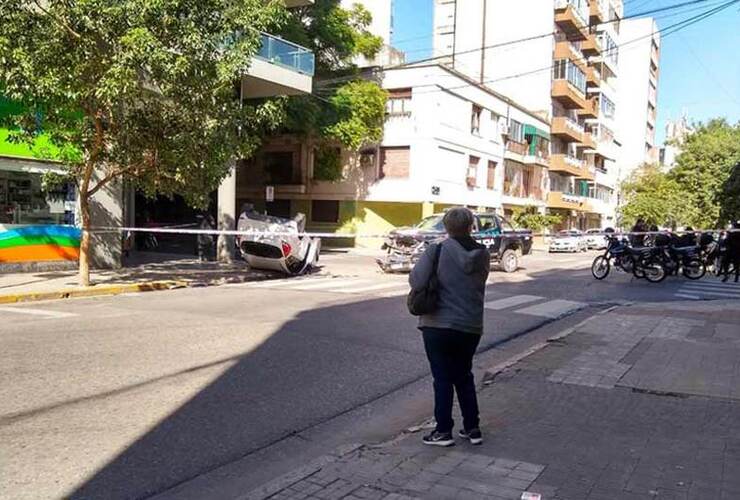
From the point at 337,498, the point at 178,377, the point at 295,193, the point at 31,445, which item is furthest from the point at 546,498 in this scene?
the point at 295,193

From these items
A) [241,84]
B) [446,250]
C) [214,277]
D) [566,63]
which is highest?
[566,63]

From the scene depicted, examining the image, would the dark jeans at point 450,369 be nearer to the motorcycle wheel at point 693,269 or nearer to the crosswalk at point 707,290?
the crosswalk at point 707,290

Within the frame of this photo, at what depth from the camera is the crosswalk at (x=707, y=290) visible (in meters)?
15.3

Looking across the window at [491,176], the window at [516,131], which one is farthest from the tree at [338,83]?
the window at [516,131]

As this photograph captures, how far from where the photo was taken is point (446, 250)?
4.62 meters

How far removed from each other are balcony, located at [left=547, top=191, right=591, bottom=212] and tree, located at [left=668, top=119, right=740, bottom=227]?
7841mm

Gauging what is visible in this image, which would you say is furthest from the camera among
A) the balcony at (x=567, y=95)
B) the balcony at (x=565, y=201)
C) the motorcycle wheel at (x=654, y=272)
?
the balcony at (x=565, y=201)

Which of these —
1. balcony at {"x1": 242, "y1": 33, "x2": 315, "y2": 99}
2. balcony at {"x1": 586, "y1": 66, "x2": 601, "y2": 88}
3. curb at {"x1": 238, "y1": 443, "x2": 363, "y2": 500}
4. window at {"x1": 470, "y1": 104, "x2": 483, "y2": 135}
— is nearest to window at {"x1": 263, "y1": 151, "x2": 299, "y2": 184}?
window at {"x1": 470, "y1": 104, "x2": 483, "y2": 135}

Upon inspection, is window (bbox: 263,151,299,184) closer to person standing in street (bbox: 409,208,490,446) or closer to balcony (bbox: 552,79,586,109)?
balcony (bbox: 552,79,586,109)

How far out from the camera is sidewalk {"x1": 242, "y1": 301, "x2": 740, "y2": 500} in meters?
3.92

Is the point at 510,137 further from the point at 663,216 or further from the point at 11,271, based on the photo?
the point at 11,271

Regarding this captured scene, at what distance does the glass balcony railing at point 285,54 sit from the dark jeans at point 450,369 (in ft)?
54.0

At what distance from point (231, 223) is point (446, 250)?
18.0m

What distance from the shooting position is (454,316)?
4.59 meters
